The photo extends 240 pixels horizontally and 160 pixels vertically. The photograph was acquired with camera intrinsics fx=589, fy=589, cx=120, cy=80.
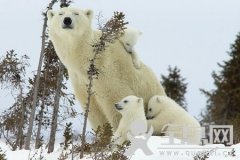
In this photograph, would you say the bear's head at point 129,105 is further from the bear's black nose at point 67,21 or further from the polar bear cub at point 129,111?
the bear's black nose at point 67,21

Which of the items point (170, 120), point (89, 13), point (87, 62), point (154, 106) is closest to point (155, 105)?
point (154, 106)

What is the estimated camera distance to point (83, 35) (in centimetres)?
1179

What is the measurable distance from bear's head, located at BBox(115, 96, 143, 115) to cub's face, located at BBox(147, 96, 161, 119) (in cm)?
80

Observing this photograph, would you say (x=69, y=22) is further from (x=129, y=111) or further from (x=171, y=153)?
(x=171, y=153)

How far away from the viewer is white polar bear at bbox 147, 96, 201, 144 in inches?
465

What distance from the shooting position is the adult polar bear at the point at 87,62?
456 inches

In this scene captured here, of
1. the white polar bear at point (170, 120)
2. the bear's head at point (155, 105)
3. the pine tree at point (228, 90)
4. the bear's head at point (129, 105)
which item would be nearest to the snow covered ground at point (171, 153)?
the bear's head at point (129, 105)

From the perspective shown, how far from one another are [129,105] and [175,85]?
85.3 feet

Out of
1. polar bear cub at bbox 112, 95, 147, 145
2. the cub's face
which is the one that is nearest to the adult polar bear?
the cub's face

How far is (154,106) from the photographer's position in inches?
479

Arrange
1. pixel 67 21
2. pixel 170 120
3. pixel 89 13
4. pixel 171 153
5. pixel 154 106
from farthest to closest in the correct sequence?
pixel 154 106
pixel 170 120
pixel 89 13
pixel 67 21
pixel 171 153

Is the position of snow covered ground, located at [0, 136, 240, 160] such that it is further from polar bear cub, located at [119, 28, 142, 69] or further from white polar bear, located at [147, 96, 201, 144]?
polar bear cub, located at [119, 28, 142, 69]

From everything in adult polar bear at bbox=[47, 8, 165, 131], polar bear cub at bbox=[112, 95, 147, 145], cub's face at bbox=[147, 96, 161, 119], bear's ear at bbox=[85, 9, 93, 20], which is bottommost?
polar bear cub at bbox=[112, 95, 147, 145]

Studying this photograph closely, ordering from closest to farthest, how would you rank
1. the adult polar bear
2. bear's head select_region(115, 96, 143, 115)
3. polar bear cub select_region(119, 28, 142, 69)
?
bear's head select_region(115, 96, 143, 115) → the adult polar bear → polar bear cub select_region(119, 28, 142, 69)
